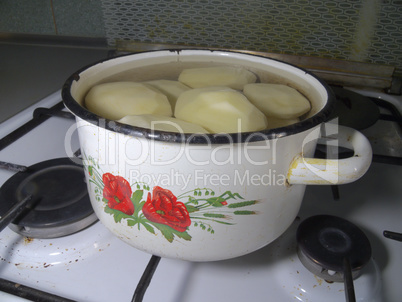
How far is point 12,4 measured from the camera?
71 centimetres

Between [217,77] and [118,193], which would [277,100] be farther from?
[118,193]

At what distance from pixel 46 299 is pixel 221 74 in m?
0.30

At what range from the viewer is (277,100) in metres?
0.37

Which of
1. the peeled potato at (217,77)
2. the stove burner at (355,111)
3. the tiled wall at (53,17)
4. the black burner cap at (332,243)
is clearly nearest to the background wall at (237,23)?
the tiled wall at (53,17)

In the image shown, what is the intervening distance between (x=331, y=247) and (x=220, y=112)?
184 millimetres

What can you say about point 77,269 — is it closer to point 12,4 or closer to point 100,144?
point 100,144

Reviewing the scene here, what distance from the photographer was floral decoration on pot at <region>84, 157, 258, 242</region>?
0.28m

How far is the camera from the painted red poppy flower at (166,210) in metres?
0.29

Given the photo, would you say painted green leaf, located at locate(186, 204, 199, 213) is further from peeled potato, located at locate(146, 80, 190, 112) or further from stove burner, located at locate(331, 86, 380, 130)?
stove burner, located at locate(331, 86, 380, 130)

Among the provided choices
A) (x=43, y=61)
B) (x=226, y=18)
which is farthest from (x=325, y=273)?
(x=43, y=61)

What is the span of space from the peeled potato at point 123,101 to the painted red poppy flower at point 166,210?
3.6 inches

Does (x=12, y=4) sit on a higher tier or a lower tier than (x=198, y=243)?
higher

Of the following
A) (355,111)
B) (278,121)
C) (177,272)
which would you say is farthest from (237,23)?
(177,272)

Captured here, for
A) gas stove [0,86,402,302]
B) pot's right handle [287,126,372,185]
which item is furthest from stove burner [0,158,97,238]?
pot's right handle [287,126,372,185]
